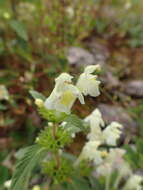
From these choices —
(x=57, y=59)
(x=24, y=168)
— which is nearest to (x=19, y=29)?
(x=57, y=59)

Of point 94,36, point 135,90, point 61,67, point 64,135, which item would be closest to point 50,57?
point 61,67

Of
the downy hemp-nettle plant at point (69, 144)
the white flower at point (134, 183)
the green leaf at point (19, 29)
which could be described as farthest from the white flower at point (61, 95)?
the green leaf at point (19, 29)

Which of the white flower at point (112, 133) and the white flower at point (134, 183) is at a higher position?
the white flower at point (112, 133)

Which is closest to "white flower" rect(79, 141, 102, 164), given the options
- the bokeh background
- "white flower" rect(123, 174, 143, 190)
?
"white flower" rect(123, 174, 143, 190)

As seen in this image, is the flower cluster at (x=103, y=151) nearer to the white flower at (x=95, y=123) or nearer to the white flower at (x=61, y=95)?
the white flower at (x=95, y=123)

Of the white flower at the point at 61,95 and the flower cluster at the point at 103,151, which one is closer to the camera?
the white flower at the point at 61,95

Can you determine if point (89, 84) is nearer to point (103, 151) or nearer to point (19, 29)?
point (103, 151)

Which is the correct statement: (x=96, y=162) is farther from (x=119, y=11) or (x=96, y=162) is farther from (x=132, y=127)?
(x=119, y=11)
